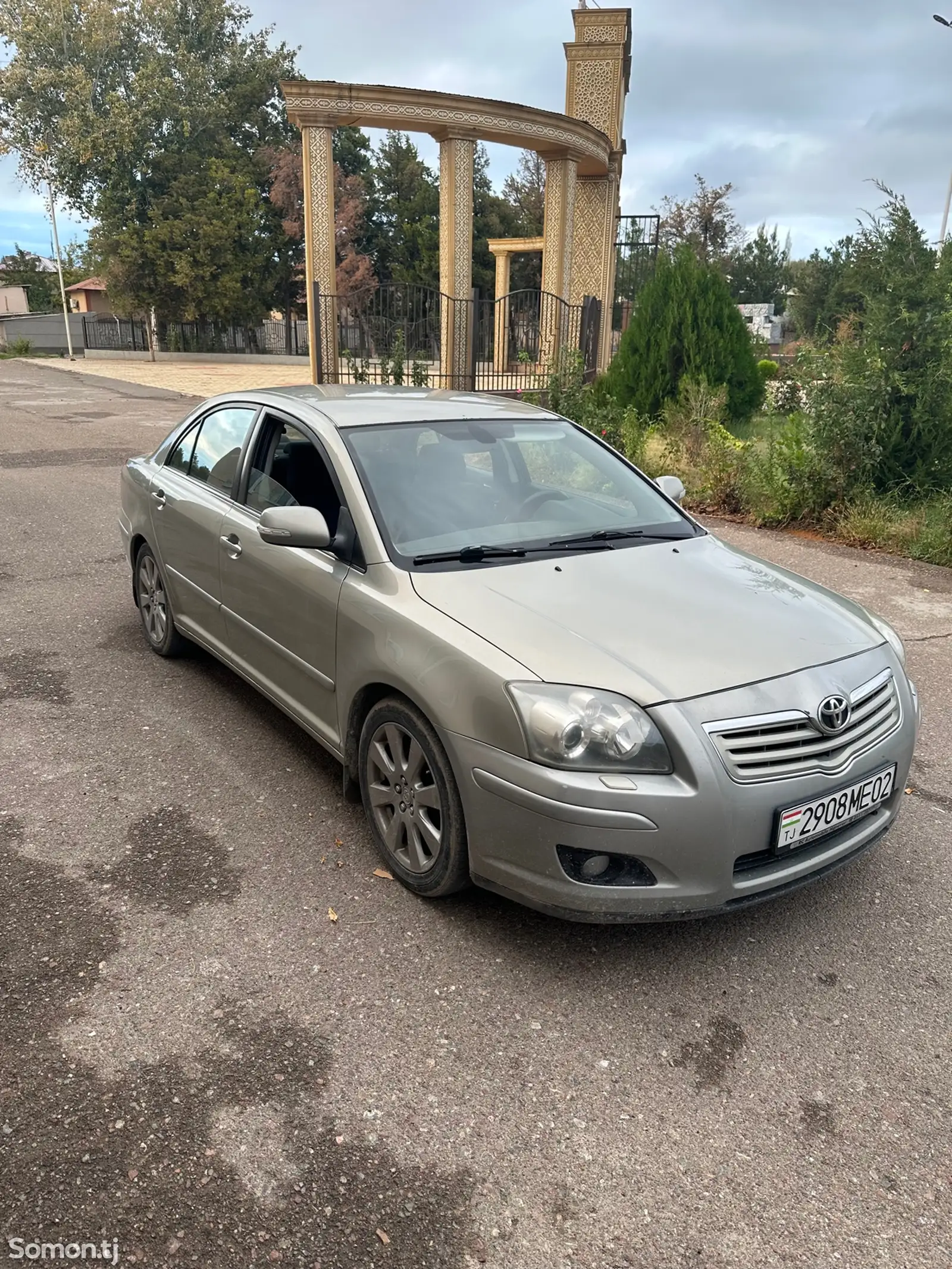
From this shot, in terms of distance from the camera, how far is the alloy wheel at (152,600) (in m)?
5.38

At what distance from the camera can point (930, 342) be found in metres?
8.08

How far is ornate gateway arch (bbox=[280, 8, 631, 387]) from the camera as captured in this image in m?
17.4

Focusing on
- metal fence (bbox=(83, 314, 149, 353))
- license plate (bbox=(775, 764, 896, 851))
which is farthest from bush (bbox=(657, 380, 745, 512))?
metal fence (bbox=(83, 314, 149, 353))

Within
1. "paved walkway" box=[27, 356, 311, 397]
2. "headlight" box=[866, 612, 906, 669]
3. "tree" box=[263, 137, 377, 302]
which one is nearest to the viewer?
"headlight" box=[866, 612, 906, 669]

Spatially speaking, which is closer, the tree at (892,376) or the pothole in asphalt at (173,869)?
the pothole in asphalt at (173,869)

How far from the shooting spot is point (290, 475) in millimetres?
4090

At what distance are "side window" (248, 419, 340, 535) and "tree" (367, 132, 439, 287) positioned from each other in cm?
5040

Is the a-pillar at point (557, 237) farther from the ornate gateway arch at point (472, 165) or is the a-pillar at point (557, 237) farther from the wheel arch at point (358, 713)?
the wheel arch at point (358, 713)

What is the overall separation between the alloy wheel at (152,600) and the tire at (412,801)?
Result: 2.41 metres

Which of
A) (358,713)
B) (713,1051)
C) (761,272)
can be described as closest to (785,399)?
(358,713)

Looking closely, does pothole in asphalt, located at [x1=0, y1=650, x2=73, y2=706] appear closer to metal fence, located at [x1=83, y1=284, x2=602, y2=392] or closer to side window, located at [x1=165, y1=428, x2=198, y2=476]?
side window, located at [x1=165, y1=428, x2=198, y2=476]

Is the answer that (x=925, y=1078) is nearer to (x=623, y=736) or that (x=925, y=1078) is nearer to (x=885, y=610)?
(x=623, y=736)

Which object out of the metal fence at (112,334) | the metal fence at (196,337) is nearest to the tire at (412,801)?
the metal fence at (196,337)

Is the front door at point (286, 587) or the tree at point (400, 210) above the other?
the tree at point (400, 210)
